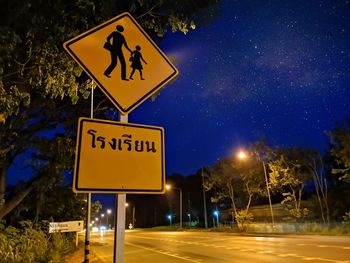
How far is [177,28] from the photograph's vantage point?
695 cm

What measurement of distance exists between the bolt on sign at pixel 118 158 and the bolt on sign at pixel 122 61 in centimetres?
30

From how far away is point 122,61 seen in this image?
3.08 m

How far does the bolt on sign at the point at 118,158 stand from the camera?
247cm

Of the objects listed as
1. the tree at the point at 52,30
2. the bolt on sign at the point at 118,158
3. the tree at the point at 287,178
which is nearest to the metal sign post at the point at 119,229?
the bolt on sign at the point at 118,158

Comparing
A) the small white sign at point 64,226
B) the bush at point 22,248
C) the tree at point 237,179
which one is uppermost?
the tree at point 237,179

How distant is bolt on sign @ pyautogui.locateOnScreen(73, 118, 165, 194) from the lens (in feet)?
8.11

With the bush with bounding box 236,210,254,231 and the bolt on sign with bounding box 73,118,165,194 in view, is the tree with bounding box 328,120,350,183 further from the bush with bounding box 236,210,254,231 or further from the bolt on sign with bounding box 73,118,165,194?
the bolt on sign with bounding box 73,118,165,194

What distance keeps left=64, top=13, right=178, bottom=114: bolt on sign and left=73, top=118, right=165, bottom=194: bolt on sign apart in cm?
30

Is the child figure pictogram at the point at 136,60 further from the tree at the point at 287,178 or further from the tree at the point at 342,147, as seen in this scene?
the tree at the point at 287,178

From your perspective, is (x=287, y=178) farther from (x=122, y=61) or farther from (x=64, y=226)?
(x=122, y=61)

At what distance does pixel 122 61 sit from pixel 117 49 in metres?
0.12

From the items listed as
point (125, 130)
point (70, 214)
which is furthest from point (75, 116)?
point (70, 214)

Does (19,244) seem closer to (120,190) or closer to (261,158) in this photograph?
(120,190)

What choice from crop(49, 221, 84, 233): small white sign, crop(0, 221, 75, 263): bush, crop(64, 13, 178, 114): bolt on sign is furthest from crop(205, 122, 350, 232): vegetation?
crop(64, 13, 178, 114): bolt on sign
